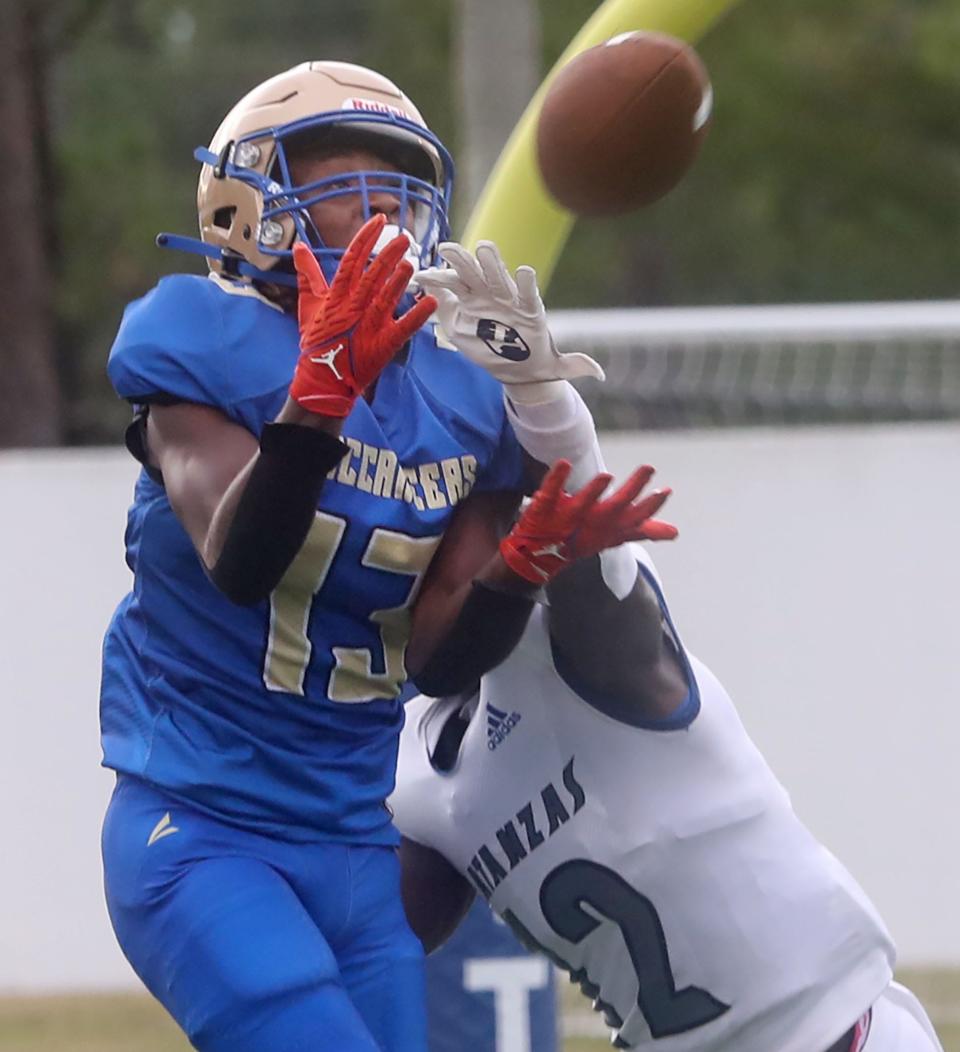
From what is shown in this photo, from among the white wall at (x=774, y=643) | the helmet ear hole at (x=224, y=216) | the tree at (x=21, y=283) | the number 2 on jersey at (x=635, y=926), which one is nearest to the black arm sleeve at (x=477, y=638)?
the number 2 on jersey at (x=635, y=926)

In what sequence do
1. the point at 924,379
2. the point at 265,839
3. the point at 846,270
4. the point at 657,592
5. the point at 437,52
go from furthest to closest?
the point at 846,270 < the point at 437,52 < the point at 924,379 < the point at 657,592 < the point at 265,839

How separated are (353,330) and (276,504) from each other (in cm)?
22

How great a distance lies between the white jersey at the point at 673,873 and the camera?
10.7 ft

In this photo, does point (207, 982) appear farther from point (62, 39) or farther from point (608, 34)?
point (62, 39)

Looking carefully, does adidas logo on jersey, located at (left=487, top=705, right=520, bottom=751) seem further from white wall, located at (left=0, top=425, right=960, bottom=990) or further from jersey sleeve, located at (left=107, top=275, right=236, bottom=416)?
white wall, located at (left=0, top=425, right=960, bottom=990)

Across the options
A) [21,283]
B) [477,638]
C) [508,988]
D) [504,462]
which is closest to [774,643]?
[508,988]

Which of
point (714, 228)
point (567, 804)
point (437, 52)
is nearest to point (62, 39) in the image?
point (437, 52)

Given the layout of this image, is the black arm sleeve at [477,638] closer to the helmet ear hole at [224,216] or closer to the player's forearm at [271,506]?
the player's forearm at [271,506]

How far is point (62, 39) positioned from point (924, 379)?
906 cm

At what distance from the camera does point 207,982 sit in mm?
2727

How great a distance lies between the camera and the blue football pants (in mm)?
2699

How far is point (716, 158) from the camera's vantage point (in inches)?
784

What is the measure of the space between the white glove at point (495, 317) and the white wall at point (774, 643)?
7.66 ft

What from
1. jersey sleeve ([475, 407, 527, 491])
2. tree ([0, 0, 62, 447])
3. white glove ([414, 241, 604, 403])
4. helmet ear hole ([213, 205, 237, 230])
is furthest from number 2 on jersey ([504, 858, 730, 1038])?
tree ([0, 0, 62, 447])
